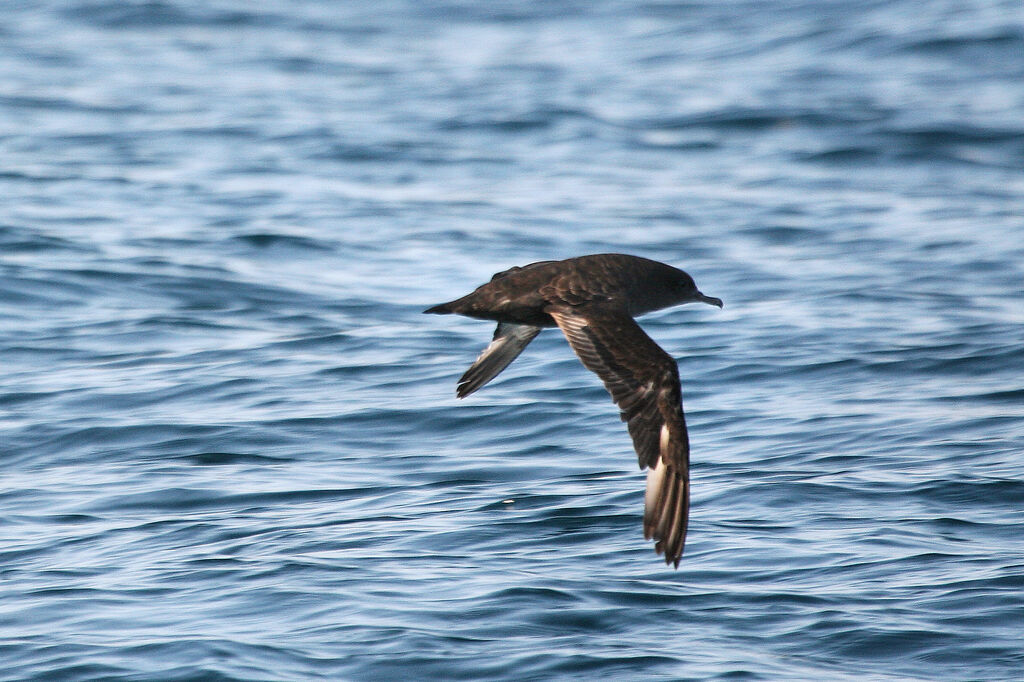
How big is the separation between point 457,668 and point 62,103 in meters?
13.7

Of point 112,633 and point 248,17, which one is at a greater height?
point 248,17

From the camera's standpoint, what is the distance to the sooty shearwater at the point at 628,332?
621 cm

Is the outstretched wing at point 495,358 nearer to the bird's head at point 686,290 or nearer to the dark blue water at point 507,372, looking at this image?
the dark blue water at point 507,372

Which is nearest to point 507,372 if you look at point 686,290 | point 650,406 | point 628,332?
point 686,290

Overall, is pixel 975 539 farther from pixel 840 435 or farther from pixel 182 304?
pixel 182 304

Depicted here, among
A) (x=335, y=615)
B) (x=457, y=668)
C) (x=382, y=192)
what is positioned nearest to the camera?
(x=457, y=668)

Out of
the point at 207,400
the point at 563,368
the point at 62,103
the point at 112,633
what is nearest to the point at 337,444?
the point at 207,400

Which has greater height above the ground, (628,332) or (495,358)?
(628,332)

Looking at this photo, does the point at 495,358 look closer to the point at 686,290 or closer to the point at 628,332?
the point at 686,290

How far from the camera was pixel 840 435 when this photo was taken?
8.27 metres

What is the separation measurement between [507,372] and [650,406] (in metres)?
3.28

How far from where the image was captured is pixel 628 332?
660 cm

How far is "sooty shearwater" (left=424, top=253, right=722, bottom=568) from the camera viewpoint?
6211 millimetres

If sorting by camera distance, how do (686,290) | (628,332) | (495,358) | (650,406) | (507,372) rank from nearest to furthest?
(650,406) → (628,332) → (686,290) → (495,358) → (507,372)
